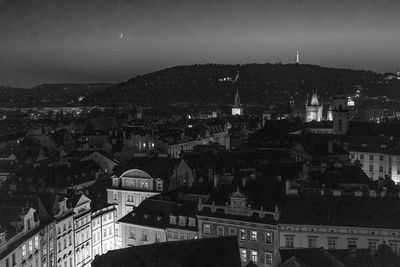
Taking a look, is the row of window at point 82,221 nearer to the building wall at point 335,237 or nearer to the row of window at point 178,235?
the row of window at point 178,235

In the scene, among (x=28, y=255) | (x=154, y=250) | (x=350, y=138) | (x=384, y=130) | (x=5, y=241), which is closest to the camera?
(x=154, y=250)

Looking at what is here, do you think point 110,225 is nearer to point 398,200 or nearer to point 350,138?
point 398,200

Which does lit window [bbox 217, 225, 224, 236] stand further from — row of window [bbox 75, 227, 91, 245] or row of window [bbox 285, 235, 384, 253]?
row of window [bbox 75, 227, 91, 245]

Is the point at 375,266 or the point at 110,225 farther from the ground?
the point at 375,266

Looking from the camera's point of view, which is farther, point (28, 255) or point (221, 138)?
point (221, 138)

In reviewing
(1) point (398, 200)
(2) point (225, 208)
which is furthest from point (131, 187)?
(1) point (398, 200)

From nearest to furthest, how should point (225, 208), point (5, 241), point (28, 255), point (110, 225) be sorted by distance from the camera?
point (5, 241) < point (28, 255) < point (225, 208) < point (110, 225)
